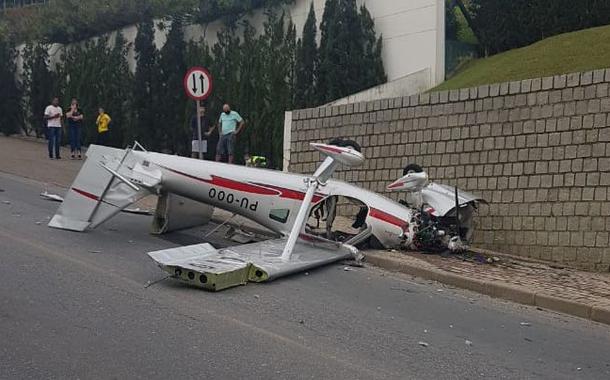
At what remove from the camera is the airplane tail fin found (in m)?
10.6

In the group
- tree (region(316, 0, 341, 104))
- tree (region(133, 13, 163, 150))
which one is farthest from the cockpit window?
tree (region(133, 13, 163, 150))

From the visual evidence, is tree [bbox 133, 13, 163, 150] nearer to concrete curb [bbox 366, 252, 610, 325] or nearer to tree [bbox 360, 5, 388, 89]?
tree [bbox 360, 5, 388, 89]

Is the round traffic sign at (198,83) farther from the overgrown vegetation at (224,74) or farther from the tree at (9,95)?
the tree at (9,95)

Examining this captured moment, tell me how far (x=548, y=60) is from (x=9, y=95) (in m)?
20.2

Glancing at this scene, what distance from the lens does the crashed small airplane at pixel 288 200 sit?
393 inches

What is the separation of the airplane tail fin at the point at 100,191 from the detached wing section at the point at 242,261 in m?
A: 2.29

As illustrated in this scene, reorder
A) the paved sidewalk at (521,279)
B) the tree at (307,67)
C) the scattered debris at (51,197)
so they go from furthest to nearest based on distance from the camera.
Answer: the tree at (307,67) < the scattered debris at (51,197) < the paved sidewalk at (521,279)

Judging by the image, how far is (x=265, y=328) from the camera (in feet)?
21.3

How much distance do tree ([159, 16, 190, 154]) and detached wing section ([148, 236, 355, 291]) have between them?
479 inches

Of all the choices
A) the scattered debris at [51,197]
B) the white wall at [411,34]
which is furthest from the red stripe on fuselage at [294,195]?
the white wall at [411,34]

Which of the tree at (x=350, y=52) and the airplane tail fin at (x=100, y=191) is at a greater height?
the tree at (x=350, y=52)

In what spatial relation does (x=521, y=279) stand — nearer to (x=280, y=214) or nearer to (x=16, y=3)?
(x=280, y=214)

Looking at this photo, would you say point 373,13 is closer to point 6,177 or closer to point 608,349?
point 6,177

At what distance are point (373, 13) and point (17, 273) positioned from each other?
11.4 metres
